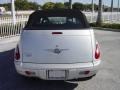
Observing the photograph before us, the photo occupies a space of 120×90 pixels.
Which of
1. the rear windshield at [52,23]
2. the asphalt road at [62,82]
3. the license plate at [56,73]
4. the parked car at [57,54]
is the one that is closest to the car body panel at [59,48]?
the parked car at [57,54]

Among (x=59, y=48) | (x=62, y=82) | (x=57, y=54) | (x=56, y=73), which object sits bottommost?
(x=62, y=82)

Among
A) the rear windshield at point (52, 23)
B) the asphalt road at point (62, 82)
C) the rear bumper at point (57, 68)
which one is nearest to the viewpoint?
the rear bumper at point (57, 68)

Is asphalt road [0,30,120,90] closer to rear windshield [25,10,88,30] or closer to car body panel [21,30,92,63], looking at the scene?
car body panel [21,30,92,63]

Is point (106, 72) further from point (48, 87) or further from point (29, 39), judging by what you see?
point (29, 39)

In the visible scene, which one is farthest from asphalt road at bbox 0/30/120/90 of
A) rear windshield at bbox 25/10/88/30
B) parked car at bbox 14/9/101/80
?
rear windshield at bbox 25/10/88/30

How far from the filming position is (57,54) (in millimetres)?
5773

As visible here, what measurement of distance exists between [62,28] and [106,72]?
248 cm

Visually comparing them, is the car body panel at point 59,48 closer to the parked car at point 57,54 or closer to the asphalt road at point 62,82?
the parked car at point 57,54

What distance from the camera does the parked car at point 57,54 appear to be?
18.8 feet

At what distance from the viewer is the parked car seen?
5719 mm

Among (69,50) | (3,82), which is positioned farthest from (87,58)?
(3,82)

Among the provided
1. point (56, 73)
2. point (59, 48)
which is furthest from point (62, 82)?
point (59, 48)

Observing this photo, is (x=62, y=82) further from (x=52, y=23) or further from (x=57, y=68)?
(x=52, y=23)

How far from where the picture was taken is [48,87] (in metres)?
6.52
